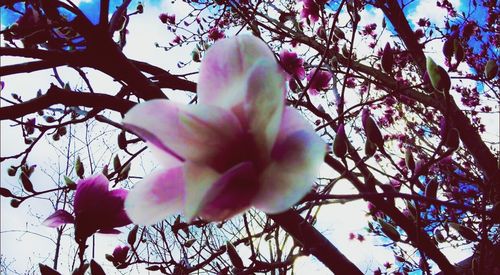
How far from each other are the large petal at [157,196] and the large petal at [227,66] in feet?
0.28

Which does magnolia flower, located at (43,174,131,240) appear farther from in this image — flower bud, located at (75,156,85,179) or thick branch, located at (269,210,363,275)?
flower bud, located at (75,156,85,179)

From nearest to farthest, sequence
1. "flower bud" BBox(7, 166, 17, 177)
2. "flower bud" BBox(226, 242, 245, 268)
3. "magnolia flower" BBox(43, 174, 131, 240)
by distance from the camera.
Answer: "magnolia flower" BBox(43, 174, 131, 240) → "flower bud" BBox(226, 242, 245, 268) → "flower bud" BBox(7, 166, 17, 177)

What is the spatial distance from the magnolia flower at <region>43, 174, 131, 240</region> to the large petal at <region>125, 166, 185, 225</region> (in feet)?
1.12

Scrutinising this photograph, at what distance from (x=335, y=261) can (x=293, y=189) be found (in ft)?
1.79

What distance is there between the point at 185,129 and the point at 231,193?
8 cm

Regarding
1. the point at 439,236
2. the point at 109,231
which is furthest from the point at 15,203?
the point at 439,236

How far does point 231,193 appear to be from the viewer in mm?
365

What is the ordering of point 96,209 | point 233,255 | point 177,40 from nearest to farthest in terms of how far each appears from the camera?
1. point 96,209
2. point 233,255
3. point 177,40

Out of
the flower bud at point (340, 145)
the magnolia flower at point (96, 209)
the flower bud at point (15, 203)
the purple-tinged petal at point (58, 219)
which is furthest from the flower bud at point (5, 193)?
the flower bud at point (340, 145)

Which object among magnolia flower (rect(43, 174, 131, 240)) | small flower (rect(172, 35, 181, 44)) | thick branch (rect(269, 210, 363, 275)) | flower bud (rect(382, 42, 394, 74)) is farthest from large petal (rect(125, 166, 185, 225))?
small flower (rect(172, 35, 181, 44))

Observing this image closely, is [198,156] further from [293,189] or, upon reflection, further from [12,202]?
[12,202]

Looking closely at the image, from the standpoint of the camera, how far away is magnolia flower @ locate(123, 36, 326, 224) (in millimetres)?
362

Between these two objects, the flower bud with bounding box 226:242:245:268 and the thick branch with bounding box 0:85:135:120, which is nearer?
the thick branch with bounding box 0:85:135:120

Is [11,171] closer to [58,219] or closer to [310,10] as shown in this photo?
→ [58,219]
